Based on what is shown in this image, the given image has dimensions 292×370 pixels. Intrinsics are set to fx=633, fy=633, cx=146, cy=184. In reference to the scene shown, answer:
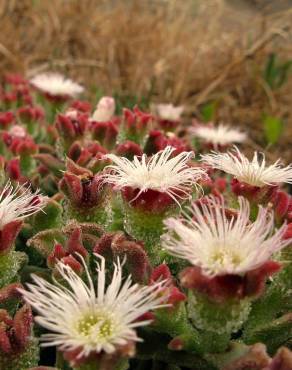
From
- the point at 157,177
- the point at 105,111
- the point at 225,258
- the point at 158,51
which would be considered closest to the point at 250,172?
the point at 157,177

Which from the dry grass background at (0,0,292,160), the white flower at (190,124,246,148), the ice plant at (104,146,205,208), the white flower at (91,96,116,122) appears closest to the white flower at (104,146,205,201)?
the ice plant at (104,146,205,208)

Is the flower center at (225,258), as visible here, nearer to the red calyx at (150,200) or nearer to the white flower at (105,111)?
the red calyx at (150,200)

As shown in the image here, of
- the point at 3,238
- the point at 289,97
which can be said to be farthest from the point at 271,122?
the point at 3,238

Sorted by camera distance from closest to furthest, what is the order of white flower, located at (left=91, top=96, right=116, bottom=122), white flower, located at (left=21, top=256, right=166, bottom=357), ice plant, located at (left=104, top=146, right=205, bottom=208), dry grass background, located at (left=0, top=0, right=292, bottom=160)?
white flower, located at (left=21, top=256, right=166, bottom=357) → ice plant, located at (left=104, top=146, right=205, bottom=208) → white flower, located at (left=91, top=96, right=116, bottom=122) → dry grass background, located at (left=0, top=0, right=292, bottom=160)

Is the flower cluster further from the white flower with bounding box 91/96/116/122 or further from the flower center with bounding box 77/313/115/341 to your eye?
the white flower with bounding box 91/96/116/122

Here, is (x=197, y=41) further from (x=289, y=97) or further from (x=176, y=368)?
(x=176, y=368)

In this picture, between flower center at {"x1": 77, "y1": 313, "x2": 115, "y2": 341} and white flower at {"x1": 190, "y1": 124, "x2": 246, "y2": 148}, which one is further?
white flower at {"x1": 190, "y1": 124, "x2": 246, "y2": 148}

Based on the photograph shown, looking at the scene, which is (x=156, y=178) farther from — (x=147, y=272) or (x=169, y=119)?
(x=169, y=119)
